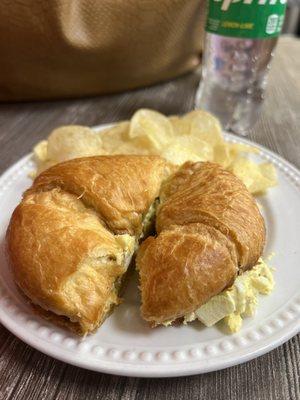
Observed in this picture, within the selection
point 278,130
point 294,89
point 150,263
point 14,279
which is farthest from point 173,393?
point 294,89

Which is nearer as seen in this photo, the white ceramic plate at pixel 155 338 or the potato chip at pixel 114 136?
the white ceramic plate at pixel 155 338

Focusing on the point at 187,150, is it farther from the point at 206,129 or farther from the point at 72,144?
the point at 72,144

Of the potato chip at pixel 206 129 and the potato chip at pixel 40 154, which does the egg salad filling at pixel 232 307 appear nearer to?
the potato chip at pixel 206 129

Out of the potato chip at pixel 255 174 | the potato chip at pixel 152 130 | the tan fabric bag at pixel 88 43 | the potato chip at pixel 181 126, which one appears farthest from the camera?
the tan fabric bag at pixel 88 43

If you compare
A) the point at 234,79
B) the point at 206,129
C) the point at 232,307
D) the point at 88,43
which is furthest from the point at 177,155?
the point at 234,79

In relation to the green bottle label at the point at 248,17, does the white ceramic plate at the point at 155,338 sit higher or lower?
lower

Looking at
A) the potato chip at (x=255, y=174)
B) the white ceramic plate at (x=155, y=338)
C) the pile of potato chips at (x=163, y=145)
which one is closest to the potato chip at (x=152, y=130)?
the pile of potato chips at (x=163, y=145)

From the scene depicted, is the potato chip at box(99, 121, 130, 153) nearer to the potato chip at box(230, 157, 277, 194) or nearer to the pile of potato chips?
the pile of potato chips

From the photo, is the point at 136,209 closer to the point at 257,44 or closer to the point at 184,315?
the point at 184,315
